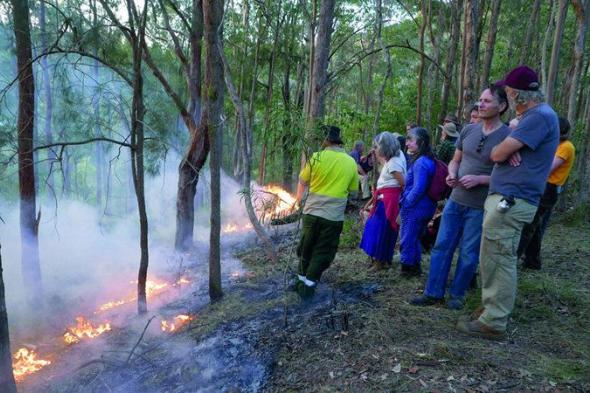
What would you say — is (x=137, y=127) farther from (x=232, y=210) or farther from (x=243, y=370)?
(x=232, y=210)

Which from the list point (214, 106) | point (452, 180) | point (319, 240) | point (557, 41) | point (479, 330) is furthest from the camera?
point (557, 41)

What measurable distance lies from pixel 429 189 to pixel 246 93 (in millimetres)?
14109

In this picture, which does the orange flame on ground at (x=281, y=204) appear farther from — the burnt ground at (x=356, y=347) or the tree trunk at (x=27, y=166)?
the tree trunk at (x=27, y=166)

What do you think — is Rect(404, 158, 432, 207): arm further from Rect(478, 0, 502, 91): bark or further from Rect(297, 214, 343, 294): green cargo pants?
Rect(478, 0, 502, 91): bark

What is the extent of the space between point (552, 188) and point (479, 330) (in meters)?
2.98

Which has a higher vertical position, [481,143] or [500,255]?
[481,143]

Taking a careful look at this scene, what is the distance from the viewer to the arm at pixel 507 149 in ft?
11.1

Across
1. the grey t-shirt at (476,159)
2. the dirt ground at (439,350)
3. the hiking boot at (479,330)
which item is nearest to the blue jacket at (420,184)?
the grey t-shirt at (476,159)

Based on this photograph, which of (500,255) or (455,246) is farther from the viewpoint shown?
(455,246)

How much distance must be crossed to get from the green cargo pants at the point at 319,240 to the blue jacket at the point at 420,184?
93 centimetres

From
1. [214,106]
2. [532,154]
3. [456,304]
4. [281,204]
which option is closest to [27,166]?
[214,106]

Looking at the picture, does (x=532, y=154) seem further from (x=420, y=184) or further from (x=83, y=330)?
(x=83, y=330)

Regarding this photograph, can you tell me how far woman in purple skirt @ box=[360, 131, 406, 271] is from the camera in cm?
550

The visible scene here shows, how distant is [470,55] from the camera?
7391 millimetres
